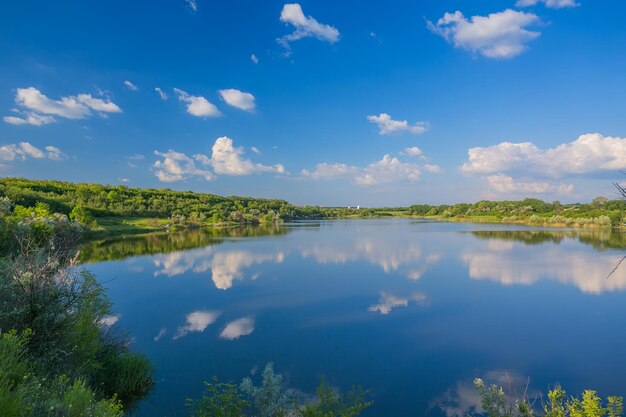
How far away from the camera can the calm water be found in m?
11.7

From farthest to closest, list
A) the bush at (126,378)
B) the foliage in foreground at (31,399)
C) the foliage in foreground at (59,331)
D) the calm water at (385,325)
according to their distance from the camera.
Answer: the calm water at (385,325), the bush at (126,378), the foliage in foreground at (59,331), the foliage in foreground at (31,399)

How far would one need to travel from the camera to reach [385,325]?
17344 millimetres

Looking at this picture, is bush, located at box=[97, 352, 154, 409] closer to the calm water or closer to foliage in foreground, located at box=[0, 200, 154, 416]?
foliage in foreground, located at box=[0, 200, 154, 416]

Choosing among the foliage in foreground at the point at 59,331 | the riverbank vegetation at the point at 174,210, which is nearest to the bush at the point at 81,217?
the riverbank vegetation at the point at 174,210

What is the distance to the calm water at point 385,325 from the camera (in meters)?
11.7

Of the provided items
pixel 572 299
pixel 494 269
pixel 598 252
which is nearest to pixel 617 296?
pixel 572 299

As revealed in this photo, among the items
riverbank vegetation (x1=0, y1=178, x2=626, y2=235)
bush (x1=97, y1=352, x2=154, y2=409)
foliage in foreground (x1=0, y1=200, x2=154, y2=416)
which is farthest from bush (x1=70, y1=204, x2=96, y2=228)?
foliage in foreground (x1=0, y1=200, x2=154, y2=416)

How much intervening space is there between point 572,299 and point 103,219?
3486 inches

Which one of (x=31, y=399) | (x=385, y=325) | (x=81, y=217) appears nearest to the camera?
(x=31, y=399)

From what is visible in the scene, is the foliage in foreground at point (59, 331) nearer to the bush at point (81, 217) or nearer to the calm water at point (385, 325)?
the calm water at point (385, 325)

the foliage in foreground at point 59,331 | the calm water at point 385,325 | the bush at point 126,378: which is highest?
the foliage in foreground at point 59,331

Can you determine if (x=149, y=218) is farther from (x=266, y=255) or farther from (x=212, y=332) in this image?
(x=212, y=332)

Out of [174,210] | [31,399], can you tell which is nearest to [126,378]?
[31,399]

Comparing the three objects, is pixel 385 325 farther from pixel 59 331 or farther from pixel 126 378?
pixel 59 331
